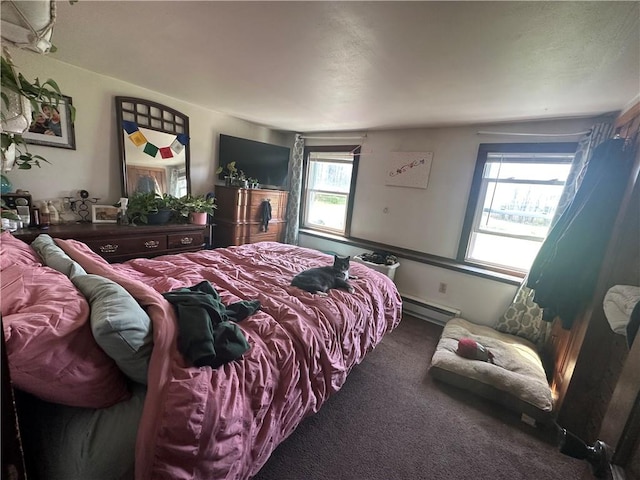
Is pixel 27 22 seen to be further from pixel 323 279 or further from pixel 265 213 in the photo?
pixel 265 213

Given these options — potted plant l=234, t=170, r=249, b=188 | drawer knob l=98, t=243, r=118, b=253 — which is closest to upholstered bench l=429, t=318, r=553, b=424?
drawer knob l=98, t=243, r=118, b=253

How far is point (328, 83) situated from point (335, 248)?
7.77 ft

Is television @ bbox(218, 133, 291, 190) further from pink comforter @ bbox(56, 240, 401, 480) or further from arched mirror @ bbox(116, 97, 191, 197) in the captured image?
pink comforter @ bbox(56, 240, 401, 480)

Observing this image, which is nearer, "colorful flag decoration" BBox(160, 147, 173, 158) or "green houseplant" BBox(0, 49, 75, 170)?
"green houseplant" BBox(0, 49, 75, 170)

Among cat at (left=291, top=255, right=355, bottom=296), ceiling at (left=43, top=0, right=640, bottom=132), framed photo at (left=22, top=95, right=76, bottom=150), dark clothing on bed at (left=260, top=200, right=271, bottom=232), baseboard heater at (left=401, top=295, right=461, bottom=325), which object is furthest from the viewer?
dark clothing on bed at (left=260, top=200, right=271, bottom=232)

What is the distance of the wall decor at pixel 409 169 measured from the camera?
3.27m

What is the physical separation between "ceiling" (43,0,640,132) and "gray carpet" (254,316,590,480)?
2081 mm

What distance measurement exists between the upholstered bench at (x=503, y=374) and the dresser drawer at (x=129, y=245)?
9.23 ft

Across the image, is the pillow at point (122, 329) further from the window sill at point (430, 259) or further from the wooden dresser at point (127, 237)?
the window sill at point (430, 259)

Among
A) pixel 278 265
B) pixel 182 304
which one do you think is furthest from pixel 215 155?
pixel 182 304

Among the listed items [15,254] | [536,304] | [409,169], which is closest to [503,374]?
[536,304]

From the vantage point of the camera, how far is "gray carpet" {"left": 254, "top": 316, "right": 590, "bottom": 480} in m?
1.37

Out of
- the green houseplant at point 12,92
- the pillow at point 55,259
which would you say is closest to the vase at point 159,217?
the pillow at point 55,259

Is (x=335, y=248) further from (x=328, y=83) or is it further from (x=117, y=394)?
(x=117, y=394)
